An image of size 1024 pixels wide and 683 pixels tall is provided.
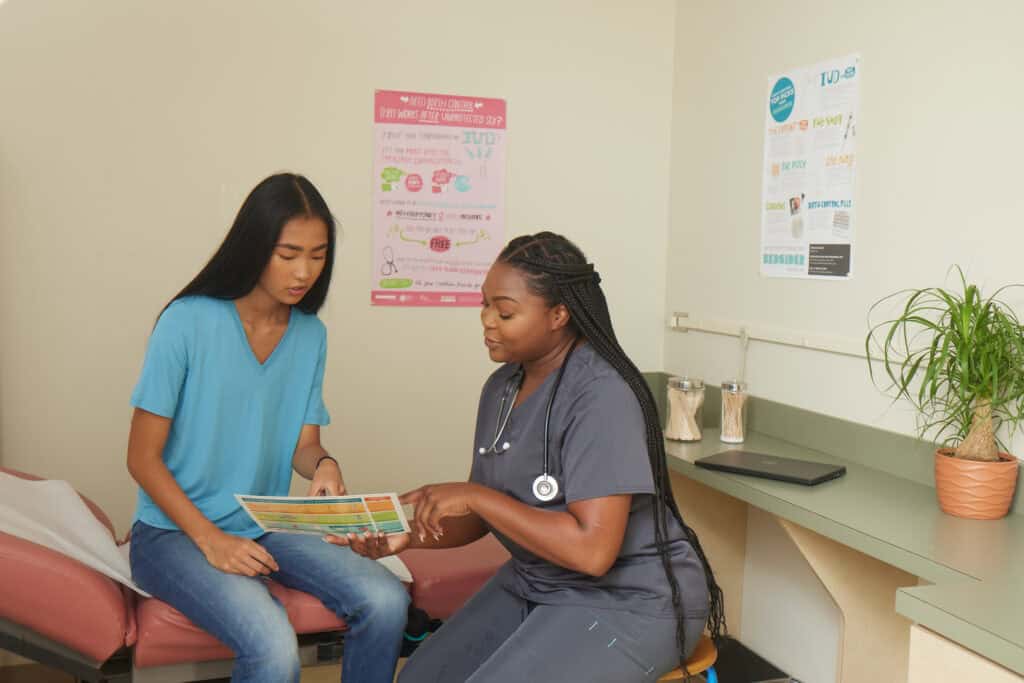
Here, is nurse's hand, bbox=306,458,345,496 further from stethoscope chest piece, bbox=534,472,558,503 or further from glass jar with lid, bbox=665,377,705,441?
glass jar with lid, bbox=665,377,705,441

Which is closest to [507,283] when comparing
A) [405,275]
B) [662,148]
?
[405,275]

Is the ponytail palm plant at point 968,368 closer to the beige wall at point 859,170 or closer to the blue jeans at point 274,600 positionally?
the beige wall at point 859,170

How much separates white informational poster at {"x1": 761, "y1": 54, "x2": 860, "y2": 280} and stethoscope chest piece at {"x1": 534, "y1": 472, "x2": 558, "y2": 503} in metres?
1.17

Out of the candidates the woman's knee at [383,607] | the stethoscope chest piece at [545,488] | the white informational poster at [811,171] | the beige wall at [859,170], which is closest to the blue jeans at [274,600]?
the woman's knee at [383,607]

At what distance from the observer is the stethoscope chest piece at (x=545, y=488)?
1686 millimetres

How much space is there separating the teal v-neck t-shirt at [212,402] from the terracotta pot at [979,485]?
137 centimetres

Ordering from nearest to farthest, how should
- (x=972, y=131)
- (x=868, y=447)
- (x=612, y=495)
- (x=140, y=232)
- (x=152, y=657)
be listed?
(x=612, y=495), (x=152, y=657), (x=972, y=131), (x=868, y=447), (x=140, y=232)

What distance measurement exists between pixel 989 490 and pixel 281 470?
143 cm

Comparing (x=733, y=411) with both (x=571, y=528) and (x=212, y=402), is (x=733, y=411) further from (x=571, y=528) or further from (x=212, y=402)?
(x=212, y=402)

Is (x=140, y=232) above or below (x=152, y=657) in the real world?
above

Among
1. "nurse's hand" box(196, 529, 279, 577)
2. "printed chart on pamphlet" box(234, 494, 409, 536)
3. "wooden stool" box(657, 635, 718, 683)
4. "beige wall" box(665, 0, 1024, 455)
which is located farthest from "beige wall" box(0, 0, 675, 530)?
"wooden stool" box(657, 635, 718, 683)

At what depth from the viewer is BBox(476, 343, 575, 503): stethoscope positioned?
169 cm

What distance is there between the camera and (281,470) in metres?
2.14

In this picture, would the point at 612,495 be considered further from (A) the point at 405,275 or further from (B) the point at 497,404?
(A) the point at 405,275
